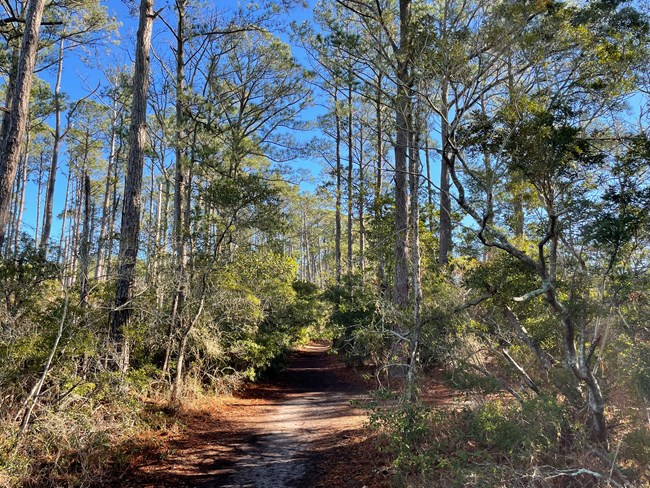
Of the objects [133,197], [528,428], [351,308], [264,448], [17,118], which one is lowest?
[264,448]

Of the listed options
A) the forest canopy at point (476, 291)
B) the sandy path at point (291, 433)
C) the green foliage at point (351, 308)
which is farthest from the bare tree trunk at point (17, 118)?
the green foliage at point (351, 308)

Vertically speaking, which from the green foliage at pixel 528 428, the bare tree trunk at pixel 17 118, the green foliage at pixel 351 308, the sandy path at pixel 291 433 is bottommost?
the sandy path at pixel 291 433

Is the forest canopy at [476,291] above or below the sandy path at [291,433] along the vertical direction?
above

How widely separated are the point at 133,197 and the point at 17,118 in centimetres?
216

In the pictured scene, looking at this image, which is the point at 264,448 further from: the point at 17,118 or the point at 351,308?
the point at 17,118

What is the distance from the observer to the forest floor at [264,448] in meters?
5.31

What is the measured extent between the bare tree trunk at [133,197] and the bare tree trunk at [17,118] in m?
1.71

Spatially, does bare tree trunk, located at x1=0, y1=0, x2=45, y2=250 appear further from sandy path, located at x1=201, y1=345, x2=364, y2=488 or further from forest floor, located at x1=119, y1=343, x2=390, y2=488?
sandy path, located at x1=201, y1=345, x2=364, y2=488

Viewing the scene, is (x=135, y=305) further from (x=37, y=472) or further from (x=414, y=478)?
(x=414, y=478)

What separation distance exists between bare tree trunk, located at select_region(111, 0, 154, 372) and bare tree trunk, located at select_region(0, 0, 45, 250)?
67.3 inches

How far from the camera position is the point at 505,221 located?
22.1ft

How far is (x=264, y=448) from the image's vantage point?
6.59m

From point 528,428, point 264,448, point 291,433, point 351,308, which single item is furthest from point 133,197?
point 351,308

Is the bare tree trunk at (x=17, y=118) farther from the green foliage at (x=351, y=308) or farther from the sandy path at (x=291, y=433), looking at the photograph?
the green foliage at (x=351, y=308)
